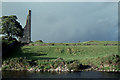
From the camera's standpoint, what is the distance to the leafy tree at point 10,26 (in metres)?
61.1

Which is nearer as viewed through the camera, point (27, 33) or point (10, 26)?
point (10, 26)

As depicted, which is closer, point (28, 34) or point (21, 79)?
point (21, 79)

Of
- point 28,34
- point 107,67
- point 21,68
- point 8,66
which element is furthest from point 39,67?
point 28,34

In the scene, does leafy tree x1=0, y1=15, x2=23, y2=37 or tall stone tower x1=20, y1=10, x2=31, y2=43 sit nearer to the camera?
leafy tree x1=0, y1=15, x2=23, y2=37

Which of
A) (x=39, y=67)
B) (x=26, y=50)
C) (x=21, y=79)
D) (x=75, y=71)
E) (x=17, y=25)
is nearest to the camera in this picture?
(x=21, y=79)

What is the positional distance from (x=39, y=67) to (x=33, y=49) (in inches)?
815

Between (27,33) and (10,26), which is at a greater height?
(10,26)

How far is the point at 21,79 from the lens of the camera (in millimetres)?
23672

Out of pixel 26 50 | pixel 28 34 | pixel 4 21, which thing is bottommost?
pixel 26 50

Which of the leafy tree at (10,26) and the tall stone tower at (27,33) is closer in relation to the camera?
the leafy tree at (10,26)

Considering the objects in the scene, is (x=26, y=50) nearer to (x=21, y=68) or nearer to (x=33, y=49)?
(x=33, y=49)

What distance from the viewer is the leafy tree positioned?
61.1m

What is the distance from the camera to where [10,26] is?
6278 centimetres

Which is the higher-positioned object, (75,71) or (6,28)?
(6,28)
